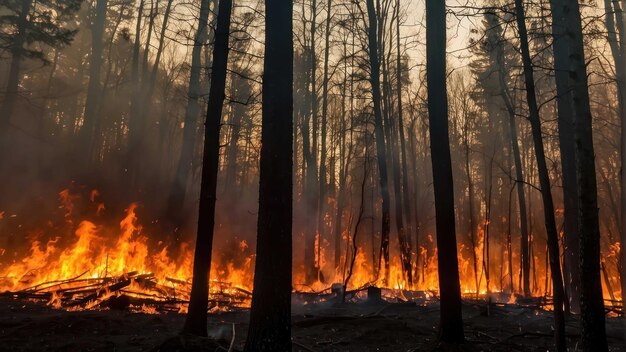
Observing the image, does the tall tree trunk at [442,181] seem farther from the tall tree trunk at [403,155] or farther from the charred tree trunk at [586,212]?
the tall tree trunk at [403,155]

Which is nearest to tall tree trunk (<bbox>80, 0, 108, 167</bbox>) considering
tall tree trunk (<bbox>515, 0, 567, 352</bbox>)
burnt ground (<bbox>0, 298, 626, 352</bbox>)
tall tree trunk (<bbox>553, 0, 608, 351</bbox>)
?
burnt ground (<bbox>0, 298, 626, 352</bbox>)

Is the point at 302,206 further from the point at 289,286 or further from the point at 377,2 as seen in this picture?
the point at 289,286

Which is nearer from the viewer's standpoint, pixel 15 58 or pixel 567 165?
pixel 567 165

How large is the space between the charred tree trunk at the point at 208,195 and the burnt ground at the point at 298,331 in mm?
577

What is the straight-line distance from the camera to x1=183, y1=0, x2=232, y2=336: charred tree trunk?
22.1 feet

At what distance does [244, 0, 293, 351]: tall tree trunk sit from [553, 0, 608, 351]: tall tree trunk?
176 inches

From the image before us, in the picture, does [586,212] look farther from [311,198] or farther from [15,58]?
[15,58]

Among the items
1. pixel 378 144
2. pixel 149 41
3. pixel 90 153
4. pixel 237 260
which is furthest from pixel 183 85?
pixel 378 144

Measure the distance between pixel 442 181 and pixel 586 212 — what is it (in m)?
2.18

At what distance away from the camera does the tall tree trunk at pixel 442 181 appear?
659 cm

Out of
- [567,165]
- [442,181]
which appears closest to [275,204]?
[442,181]

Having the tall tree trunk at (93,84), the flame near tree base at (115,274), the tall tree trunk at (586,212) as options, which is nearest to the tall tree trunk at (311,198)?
the flame near tree base at (115,274)

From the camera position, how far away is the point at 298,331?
8.25 metres

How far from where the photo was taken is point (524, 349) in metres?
6.86
